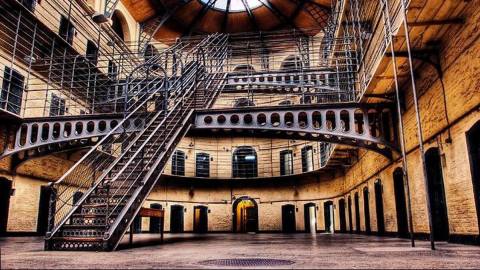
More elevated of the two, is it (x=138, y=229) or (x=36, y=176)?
(x=36, y=176)

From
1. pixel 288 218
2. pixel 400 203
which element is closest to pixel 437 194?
pixel 400 203

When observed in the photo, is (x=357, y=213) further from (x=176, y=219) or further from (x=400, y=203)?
(x=176, y=219)

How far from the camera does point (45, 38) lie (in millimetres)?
14711

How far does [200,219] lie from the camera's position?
79.2ft

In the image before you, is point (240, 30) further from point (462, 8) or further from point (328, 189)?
point (462, 8)

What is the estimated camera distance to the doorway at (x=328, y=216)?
21938 mm

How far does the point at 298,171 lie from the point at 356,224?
6683mm

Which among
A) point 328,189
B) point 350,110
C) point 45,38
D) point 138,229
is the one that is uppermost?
point 45,38

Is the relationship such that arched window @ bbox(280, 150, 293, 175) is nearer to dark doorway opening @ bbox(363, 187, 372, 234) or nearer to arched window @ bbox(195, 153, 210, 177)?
arched window @ bbox(195, 153, 210, 177)

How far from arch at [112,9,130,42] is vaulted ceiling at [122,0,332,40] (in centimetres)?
98

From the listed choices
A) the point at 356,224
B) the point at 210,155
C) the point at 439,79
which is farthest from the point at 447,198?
the point at 210,155

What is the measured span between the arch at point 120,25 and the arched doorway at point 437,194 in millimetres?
17917

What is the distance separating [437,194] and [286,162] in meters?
15.5

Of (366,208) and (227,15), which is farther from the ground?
(227,15)
